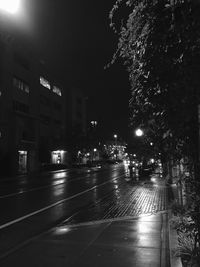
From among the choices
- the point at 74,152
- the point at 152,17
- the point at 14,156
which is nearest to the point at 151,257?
the point at 152,17

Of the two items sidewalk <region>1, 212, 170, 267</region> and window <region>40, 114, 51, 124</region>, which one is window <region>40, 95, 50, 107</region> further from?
sidewalk <region>1, 212, 170, 267</region>

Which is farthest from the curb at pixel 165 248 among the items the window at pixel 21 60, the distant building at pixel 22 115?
the window at pixel 21 60

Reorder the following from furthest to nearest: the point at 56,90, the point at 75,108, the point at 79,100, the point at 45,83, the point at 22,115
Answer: the point at 79,100 < the point at 75,108 < the point at 56,90 < the point at 45,83 < the point at 22,115

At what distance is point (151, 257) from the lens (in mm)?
7707

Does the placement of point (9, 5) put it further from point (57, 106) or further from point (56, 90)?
point (56, 90)

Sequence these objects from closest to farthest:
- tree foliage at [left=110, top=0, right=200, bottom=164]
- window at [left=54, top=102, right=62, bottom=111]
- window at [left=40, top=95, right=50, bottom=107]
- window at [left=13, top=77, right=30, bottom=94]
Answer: tree foliage at [left=110, top=0, right=200, bottom=164] < window at [left=13, top=77, right=30, bottom=94] < window at [left=40, top=95, right=50, bottom=107] < window at [left=54, top=102, right=62, bottom=111]

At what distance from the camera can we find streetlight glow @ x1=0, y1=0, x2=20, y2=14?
22.6ft

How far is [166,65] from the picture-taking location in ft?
14.4

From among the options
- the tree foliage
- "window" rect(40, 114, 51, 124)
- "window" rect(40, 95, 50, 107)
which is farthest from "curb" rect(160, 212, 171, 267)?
"window" rect(40, 95, 50, 107)

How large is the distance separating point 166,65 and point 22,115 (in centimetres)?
5538

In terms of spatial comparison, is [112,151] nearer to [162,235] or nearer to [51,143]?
[51,143]

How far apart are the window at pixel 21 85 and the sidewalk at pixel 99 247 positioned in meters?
48.2

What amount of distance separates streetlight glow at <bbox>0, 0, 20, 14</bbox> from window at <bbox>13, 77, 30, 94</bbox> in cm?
5126

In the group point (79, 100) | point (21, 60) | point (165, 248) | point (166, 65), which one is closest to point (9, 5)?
point (166, 65)
